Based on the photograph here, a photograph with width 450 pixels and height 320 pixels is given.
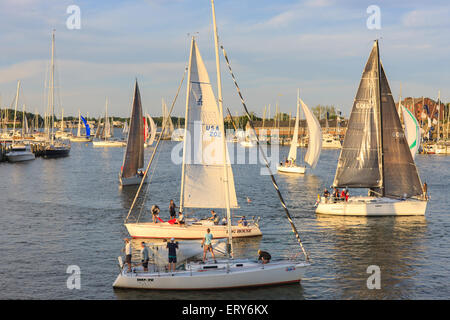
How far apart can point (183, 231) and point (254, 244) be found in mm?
4998

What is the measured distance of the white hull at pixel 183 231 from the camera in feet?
113

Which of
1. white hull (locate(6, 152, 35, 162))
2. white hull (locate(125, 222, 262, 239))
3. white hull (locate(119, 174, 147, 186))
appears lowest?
white hull (locate(125, 222, 262, 239))

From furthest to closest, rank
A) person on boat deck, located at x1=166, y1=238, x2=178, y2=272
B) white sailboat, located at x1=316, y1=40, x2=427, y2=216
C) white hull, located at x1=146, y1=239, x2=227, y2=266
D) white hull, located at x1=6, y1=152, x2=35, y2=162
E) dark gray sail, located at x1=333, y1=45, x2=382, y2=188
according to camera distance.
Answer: white hull, located at x1=6, y1=152, x2=35, y2=162, dark gray sail, located at x1=333, y1=45, x2=382, y2=188, white sailboat, located at x1=316, y1=40, x2=427, y2=216, white hull, located at x1=146, y1=239, x2=227, y2=266, person on boat deck, located at x1=166, y1=238, x2=178, y2=272

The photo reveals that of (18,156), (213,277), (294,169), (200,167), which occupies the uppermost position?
(200,167)

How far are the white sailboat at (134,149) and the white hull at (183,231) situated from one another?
26775 mm

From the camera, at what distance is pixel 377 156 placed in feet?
148

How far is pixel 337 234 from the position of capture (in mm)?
38500

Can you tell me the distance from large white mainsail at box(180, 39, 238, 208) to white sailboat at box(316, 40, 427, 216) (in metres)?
14.9

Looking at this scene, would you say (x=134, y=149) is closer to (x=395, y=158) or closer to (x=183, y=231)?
(x=183, y=231)

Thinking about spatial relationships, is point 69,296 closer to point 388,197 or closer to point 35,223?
point 35,223

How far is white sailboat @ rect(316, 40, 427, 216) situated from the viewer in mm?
44250

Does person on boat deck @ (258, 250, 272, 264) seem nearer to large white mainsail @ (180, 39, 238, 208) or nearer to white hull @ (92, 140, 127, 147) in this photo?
large white mainsail @ (180, 39, 238, 208)

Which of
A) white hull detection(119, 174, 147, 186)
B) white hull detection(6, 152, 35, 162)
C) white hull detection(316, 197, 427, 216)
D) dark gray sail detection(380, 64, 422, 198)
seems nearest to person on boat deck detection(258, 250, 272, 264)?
white hull detection(316, 197, 427, 216)

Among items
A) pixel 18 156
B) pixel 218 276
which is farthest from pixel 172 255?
pixel 18 156
